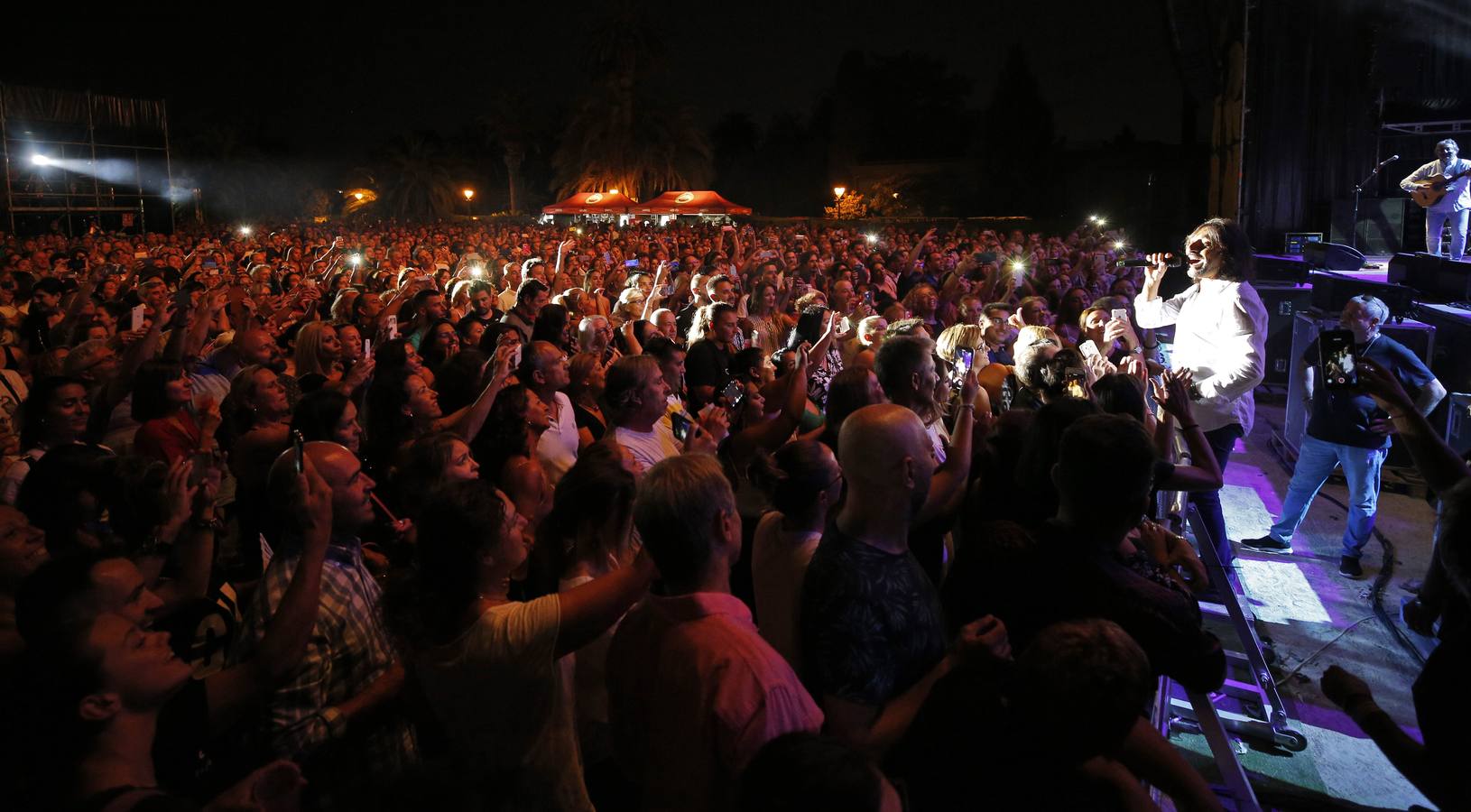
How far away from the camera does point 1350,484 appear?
18.4 ft

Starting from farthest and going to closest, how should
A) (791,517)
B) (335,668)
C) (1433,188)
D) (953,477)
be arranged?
(1433,188) < (953,477) < (791,517) < (335,668)

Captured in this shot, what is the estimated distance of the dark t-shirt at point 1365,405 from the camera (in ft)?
18.0

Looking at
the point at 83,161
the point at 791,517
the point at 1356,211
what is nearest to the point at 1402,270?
the point at 1356,211

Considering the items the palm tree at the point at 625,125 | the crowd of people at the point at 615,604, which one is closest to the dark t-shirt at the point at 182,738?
the crowd of people at the point at 615,604

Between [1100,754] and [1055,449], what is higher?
[1055,449]

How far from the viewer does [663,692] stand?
6.01 feet

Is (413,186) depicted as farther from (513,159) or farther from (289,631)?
(289,631)

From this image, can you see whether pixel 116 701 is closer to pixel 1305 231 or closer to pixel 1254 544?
pixel 1254 544

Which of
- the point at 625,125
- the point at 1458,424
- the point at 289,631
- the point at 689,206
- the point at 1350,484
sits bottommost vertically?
the point at 1350,484

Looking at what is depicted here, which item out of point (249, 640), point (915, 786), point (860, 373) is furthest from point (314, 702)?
point (860, 373)

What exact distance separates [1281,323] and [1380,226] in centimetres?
555

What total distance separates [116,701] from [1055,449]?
2626 millimetres

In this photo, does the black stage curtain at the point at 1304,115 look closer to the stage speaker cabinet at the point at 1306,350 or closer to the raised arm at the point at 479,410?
the stage speaker cabinet at the point at 1306,350

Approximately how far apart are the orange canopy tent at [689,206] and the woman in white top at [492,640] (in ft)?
77.5
